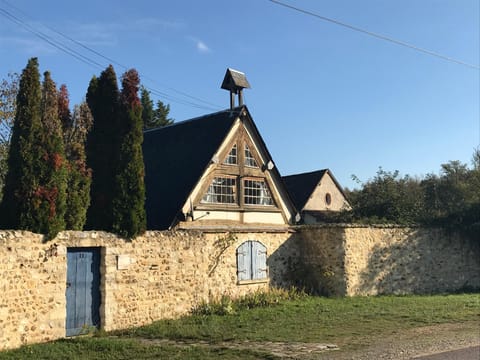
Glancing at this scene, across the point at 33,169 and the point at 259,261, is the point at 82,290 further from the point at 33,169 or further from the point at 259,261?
the point at 259,261

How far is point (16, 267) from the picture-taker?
33.2 ft

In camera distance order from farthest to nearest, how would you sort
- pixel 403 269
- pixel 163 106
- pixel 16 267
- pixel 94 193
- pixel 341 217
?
pixel 163 106
pixel 341 217
pixel 403 269
pixel 94 193
pixel 16 267

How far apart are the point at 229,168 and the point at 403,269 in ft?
26.2

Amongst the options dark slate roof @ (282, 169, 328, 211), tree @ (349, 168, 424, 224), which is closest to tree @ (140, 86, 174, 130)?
dark slate roof @ (282, 169, 328, 211)

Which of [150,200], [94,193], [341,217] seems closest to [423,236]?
[341,217]

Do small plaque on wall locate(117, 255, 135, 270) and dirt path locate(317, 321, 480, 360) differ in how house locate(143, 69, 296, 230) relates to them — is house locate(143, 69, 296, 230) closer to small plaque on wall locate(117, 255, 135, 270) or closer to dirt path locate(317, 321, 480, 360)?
small plaque on wall locate(117, 255, 135, 270)

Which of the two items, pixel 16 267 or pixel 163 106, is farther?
pixel 163 106

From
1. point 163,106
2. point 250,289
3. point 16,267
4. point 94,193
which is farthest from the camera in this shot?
point 163,106

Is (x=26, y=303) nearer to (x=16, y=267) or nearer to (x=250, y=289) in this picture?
(x=16, y=267)

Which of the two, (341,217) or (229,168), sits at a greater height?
(229,168)

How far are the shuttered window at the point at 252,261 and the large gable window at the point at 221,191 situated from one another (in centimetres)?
176

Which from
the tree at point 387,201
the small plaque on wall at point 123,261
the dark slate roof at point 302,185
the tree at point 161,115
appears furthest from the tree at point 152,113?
the small plaque on wall at point 123,261

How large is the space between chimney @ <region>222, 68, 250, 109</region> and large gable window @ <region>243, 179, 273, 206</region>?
344cm

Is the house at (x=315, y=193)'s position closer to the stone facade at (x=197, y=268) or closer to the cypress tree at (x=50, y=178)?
the stone facade at (x=197, y=268)
